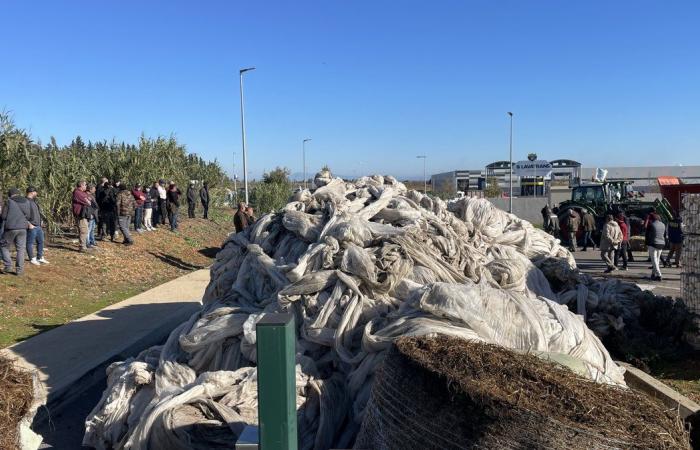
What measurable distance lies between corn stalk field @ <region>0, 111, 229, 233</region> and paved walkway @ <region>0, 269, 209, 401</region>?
4.42 m

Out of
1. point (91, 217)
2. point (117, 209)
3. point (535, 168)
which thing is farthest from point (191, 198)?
point (535, 168)

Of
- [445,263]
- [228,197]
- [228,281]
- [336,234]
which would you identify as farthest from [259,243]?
[228,197]

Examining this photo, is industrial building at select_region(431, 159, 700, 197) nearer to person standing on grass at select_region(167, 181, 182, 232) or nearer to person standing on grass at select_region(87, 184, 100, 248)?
person standing on grass at select_region(167, 181, 182, 232)

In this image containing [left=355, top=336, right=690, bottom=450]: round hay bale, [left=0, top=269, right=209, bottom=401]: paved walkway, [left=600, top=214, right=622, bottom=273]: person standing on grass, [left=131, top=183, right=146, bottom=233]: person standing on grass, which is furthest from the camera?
[left=131, top=183, right=146, bottom=233]: person standing on grass

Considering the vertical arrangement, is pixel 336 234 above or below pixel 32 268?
above

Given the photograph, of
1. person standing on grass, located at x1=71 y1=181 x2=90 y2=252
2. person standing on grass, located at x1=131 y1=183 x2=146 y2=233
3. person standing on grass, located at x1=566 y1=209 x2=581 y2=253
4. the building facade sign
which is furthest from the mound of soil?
the building facade sign

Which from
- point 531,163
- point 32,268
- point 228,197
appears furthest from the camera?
point 531,163

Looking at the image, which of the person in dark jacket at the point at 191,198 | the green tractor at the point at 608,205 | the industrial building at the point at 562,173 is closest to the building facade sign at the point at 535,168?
the industrial building at the point at 562,173

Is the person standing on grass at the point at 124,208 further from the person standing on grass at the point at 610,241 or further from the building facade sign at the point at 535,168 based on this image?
the building facade sign at the point at 535,168

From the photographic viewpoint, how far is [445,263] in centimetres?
608

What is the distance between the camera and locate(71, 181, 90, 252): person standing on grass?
43.7ft

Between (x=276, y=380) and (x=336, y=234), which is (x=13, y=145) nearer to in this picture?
(x=336, y=234)

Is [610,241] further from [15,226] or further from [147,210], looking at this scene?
[147,210]

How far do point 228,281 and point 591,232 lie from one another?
15.8 meters
